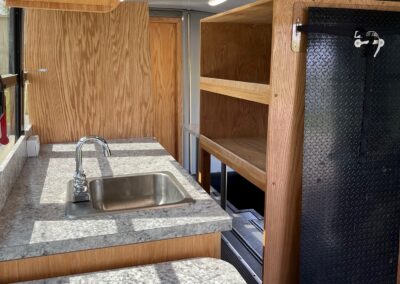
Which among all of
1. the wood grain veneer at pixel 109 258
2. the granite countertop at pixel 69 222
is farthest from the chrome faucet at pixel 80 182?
the wood grain veneer at pixel 109 258

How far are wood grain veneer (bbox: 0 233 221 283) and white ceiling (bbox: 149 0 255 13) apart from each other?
9.95 feet

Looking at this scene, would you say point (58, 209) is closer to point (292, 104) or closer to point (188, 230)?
point (188, 230)

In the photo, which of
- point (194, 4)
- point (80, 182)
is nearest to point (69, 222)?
point (80, 182)

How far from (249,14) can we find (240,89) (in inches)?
17.1

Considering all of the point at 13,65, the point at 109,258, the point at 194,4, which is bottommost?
the point at 109,258

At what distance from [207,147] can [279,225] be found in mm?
1023

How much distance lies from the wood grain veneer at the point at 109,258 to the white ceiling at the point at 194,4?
303 centimetres

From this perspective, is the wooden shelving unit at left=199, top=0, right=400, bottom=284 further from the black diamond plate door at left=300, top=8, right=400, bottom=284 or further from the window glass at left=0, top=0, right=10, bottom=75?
the window glass at left=0, top=0, right=10, bottom=75

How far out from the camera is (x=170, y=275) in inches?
47.1

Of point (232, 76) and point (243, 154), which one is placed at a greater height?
point (232, 76)

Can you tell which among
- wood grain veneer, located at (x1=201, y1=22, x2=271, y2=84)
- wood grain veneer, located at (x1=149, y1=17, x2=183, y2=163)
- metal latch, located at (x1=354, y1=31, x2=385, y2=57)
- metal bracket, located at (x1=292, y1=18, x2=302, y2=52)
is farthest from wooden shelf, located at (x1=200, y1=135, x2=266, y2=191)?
wood grain veneer, located at (x1=149, y1=17, x2=183, y2=163)

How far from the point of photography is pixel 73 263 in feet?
4.28

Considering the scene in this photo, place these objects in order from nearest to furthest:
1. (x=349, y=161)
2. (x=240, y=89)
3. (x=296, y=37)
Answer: (x=296, y=37) < (x=349, y=161) < (x=240, y=89)

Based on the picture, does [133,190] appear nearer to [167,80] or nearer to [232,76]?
[232,76]
